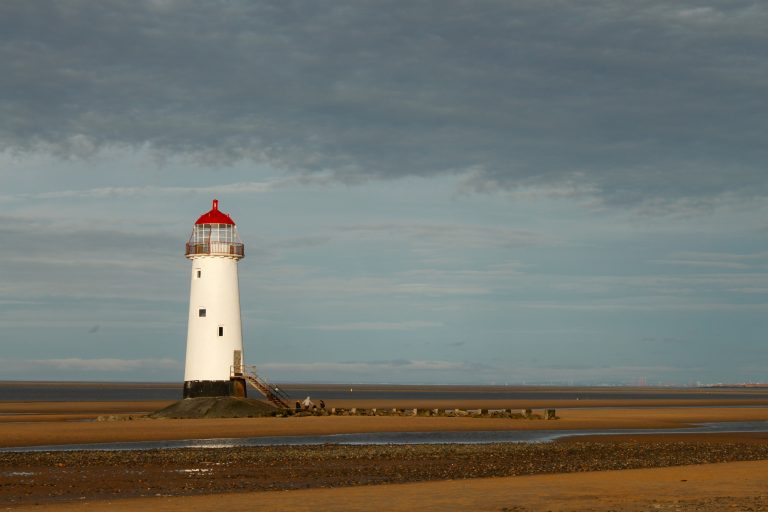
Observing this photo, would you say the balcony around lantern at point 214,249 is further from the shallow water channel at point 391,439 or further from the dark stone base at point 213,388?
the shallow water channel at point 391,439

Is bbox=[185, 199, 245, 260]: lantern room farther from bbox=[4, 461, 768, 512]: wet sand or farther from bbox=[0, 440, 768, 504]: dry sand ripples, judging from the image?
bbox=[4, 461, 768, 512]: wet sand

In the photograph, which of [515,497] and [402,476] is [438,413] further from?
[515,497]

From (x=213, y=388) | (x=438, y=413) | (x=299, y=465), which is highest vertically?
(x=213, y=388)

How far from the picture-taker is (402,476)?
87.1 feet

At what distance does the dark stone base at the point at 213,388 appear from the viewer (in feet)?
176

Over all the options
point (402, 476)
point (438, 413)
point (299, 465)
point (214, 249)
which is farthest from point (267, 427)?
point (402, 476)

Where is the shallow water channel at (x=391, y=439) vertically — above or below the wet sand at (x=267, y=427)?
below

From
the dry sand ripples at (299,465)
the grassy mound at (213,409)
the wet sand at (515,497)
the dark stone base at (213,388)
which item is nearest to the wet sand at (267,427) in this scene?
the grassy mound at (213,409)

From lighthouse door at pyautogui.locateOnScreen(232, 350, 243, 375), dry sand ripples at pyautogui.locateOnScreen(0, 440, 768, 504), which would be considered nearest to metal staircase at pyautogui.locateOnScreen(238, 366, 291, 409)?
lighthouse door at pyautogui.locateOnScreen(232, 350, 243, 375)

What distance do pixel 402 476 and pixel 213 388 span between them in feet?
93.7

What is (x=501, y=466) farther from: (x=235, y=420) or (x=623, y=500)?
(x=235, y=420)

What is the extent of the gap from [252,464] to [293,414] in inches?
1088

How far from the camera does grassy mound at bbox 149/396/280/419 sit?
52625mm

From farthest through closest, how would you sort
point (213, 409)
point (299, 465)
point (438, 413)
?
point (438, 413) < point (213, 409) < point (299, 465)
